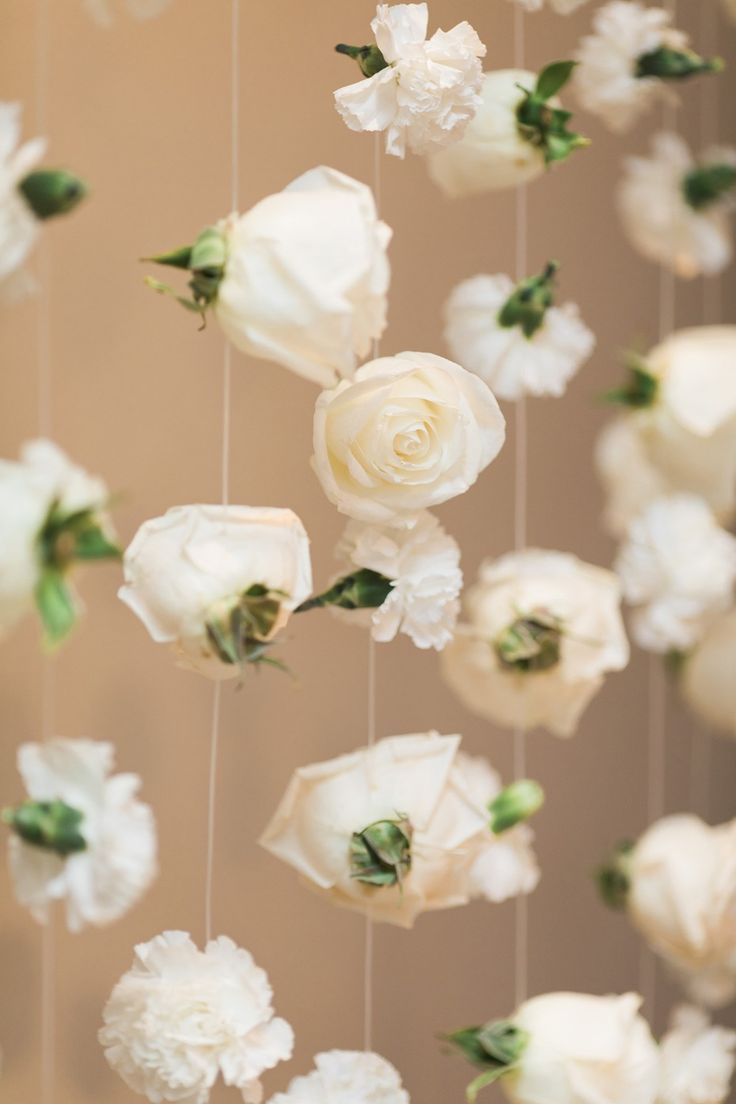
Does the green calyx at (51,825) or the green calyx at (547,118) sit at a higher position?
the green calyx at (547,118)

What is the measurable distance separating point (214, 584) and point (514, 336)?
299mm

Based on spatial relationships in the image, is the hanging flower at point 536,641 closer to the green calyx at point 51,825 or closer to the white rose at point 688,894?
the white rose at point 688,894

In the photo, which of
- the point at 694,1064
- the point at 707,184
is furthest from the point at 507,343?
the point at 694,1064

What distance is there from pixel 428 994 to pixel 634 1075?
0.26 m

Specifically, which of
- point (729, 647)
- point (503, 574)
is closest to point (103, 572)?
point (503, 574)

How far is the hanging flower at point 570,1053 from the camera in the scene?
2.89 feet

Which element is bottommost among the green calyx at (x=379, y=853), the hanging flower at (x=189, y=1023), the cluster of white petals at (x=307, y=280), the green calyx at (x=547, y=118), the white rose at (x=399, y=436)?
the hanging flower at (x=189, y=1023)

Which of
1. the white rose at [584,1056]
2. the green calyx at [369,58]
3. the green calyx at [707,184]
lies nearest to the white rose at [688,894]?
the white rose at [584,1056]

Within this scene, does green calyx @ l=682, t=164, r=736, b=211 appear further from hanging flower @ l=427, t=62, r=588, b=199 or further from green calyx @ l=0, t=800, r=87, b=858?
green calyx @ l=0, t=800, r=87, b=858

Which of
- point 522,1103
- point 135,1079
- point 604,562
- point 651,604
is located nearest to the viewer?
point 135,1079

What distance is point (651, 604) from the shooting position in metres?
1.07

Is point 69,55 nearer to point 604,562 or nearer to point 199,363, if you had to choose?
point 199,363

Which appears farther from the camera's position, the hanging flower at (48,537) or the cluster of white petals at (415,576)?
the cluster of white petals at (415,576)

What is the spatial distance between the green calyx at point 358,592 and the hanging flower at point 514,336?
0.60 ft
